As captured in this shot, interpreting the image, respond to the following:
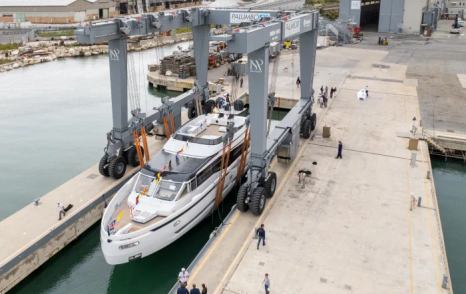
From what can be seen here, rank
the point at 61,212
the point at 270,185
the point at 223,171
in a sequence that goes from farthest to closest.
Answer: the point at 223,171
the point at 270,185
the point at 61,212

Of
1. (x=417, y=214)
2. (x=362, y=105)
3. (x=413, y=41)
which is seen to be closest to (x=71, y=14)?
(x=413, y=41)

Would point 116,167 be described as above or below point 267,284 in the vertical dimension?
above

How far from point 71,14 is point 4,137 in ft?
216

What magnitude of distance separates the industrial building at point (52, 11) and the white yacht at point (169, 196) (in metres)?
79.2

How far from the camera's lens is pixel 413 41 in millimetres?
63469

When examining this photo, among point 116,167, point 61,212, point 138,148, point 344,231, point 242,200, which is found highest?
point 138,148

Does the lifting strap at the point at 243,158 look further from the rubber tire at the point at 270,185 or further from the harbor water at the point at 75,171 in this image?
the rubber tire at the point at 270,185

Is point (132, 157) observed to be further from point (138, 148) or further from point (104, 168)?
point (104, 168)

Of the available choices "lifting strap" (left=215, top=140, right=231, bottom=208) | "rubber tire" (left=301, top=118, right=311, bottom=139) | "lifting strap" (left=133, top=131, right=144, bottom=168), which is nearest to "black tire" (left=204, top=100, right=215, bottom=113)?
"rubber tire" (left=301, top=118, right=311, bottom=139)

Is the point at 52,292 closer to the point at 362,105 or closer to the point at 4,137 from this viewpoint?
the point at 4,137

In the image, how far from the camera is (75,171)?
86.0ft

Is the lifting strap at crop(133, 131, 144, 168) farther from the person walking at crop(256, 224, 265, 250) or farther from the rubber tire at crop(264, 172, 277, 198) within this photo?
the person walking at crop(256, 224, 265, 250)

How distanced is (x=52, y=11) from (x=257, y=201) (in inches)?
3448

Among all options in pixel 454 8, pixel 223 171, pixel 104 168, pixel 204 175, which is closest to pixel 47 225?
pixel 104 168
